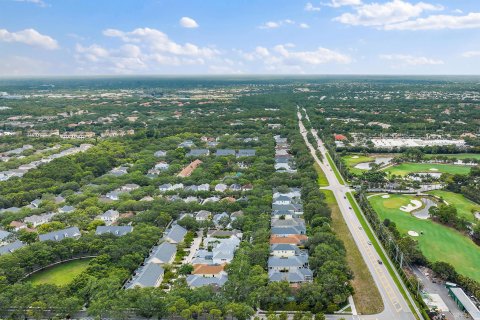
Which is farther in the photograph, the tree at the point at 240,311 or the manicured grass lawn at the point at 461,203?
the manicured grass lawn at the point at 461,203

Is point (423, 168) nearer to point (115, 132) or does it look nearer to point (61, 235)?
point (61, 235)

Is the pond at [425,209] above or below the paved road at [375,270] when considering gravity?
below

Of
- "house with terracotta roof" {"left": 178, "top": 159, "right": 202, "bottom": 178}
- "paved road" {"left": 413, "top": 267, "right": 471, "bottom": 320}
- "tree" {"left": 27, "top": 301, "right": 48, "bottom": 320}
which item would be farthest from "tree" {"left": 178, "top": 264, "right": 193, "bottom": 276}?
"house with terracotta roof" {"left": 178, "top": 159, "right": 202, "bottom": 178}

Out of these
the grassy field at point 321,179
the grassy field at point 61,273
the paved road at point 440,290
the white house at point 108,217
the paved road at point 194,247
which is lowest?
the grassy field at point 61,273

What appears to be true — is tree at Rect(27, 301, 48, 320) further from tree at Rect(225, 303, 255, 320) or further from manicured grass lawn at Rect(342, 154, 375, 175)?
manicured grass lawn at Rect(342, 154, 375, 175)

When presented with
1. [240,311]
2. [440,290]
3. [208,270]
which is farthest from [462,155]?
[240,311]

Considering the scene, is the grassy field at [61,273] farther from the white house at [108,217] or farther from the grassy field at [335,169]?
the grassy field at [335,169]

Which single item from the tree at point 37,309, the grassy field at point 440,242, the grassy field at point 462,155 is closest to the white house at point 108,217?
the tree at point 37,309

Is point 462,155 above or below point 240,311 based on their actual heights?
below
